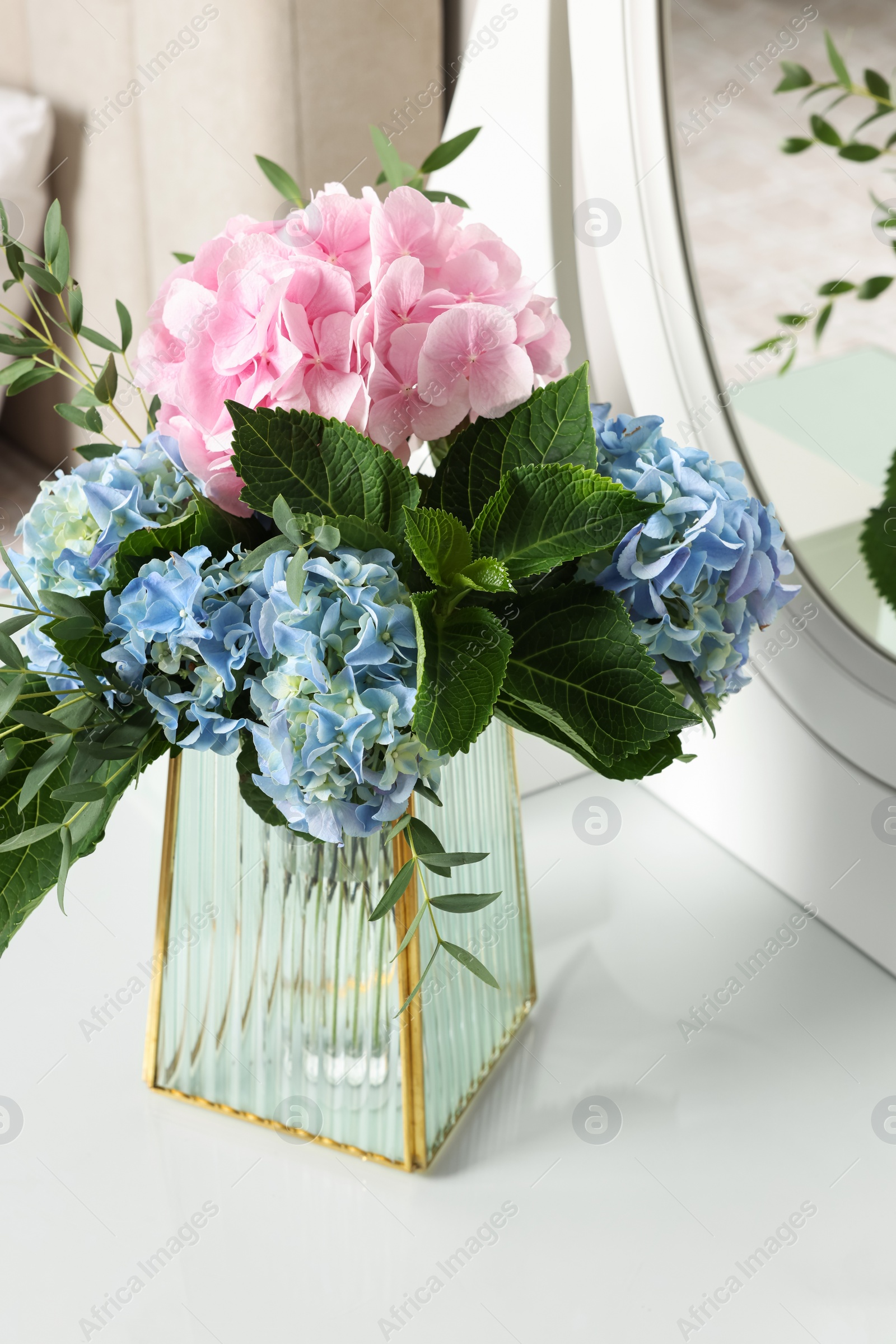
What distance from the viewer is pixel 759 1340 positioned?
0.47m

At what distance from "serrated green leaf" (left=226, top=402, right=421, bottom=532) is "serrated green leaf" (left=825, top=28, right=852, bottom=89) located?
357mm

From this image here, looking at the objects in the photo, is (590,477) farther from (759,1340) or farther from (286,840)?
(759,1340)

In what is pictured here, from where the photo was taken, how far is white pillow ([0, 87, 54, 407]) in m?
1.24

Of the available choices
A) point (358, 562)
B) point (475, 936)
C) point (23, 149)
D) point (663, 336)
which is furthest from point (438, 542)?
point (23, 149)

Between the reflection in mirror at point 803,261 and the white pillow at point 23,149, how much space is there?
2.69 feet

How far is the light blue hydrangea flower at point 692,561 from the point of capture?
399 mm

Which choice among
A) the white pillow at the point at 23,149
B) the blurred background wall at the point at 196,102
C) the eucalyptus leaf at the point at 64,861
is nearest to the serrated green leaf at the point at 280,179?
the eucalyptus leaf at the point at 64,861

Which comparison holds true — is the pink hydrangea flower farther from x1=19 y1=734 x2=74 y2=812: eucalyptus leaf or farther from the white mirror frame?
the white mirror frame

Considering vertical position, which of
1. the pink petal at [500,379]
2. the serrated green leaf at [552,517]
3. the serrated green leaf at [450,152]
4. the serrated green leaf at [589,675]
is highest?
the serrated green leaf at [450,152]

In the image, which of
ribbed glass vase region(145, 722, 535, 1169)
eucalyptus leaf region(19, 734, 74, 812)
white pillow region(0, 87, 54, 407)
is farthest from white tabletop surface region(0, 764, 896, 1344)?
white pillow region(0, 87, 54, 407)

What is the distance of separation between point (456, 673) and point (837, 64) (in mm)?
415

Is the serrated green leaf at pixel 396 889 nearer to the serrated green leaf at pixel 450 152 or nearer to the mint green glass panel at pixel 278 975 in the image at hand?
the mint green glass panel at pixel 278 975

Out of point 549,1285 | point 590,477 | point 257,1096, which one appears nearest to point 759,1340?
point 549,1285

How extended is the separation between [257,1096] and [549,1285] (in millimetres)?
150
